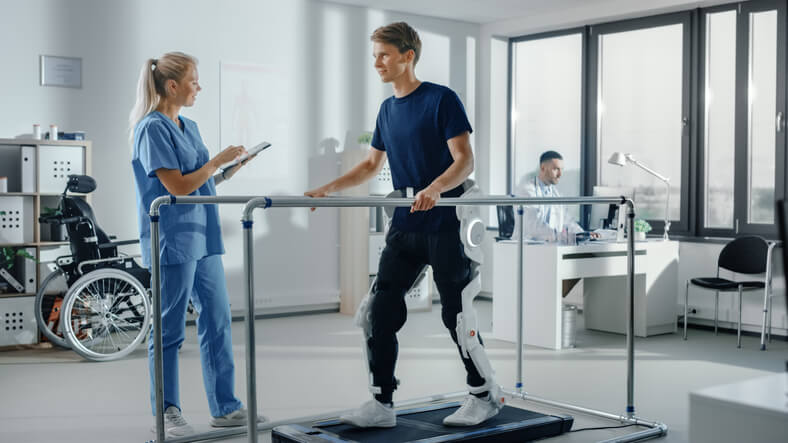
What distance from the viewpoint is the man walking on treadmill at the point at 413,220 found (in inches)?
118

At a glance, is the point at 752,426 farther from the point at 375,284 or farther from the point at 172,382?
the point at 172,382

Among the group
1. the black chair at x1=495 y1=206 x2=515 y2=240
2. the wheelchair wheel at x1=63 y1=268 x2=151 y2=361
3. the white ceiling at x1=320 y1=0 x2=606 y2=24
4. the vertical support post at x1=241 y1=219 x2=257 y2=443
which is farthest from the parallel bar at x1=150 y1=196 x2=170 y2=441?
the white ceiling at x1=320 y1=0 x2=606 y2=24

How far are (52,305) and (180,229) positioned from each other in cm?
246

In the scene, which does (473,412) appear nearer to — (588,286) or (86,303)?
(86,303)

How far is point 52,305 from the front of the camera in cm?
526

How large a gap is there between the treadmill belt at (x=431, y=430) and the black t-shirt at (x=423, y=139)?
0.75 meters

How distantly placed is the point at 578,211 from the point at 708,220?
120cm

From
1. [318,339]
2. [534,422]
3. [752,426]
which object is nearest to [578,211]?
[318,339]

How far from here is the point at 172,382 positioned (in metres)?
3.28

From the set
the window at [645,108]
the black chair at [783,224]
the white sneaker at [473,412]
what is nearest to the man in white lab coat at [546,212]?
the window at [645,108]

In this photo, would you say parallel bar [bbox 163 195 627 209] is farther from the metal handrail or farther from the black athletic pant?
the black athletic pant

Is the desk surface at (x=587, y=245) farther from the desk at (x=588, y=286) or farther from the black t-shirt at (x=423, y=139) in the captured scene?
the black t-shirt at (x=423, y=139)

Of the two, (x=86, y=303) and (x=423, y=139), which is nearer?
(x=423, y=139)

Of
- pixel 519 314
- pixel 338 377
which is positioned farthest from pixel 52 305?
pixel 519 314
